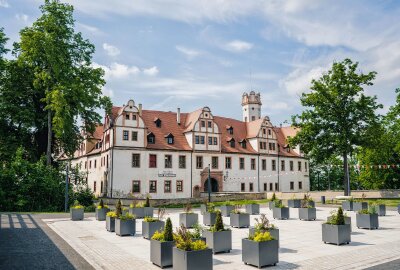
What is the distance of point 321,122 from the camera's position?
39344 mm

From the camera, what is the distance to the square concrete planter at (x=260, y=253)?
10.2m

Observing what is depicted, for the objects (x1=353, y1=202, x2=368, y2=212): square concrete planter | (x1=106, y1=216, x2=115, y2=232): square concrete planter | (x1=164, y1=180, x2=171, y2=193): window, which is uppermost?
(x1=164, y1=180, x2=171, y2=193): window

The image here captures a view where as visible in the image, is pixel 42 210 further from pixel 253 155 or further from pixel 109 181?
pixel 253 155

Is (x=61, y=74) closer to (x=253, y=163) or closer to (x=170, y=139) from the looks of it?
(x=170, y=139)

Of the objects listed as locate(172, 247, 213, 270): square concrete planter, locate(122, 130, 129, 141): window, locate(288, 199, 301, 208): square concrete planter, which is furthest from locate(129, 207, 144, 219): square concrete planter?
locate(122, 130, 129, 141): window

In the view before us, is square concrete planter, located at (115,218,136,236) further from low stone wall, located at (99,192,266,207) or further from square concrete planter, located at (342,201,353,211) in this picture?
low stone wall, located at (99,192,266,207)

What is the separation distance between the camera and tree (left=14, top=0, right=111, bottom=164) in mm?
32941

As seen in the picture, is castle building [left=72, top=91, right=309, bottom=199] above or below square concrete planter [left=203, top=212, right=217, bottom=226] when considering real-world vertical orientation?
above

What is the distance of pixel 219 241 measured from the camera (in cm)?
1234

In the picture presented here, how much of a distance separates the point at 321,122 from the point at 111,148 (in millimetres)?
24065

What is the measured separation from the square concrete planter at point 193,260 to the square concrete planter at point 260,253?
65.6 inches

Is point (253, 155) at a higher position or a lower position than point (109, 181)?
higher

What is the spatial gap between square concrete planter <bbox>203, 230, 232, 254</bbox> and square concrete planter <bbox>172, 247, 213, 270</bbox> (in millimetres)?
2955

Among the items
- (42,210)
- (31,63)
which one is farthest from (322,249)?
(31,63)
